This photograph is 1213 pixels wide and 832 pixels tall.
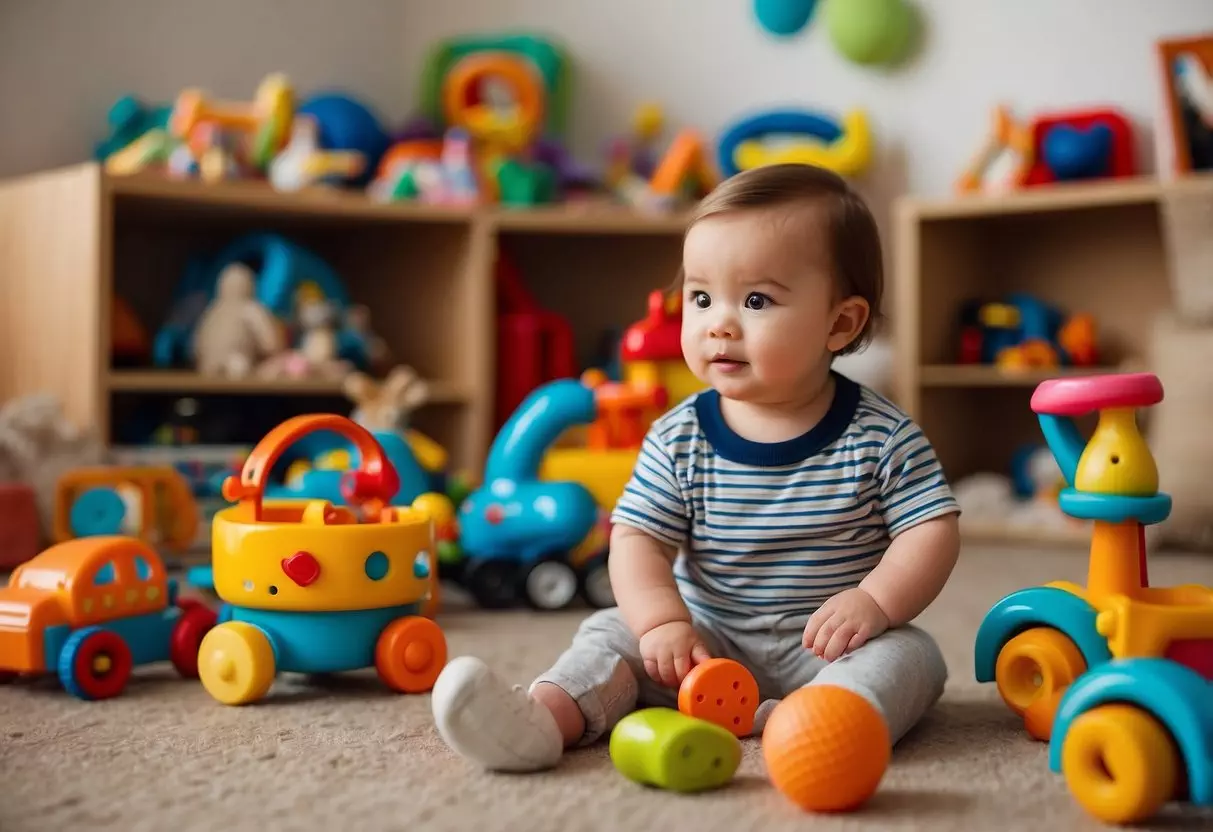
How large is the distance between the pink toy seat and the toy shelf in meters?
1.27

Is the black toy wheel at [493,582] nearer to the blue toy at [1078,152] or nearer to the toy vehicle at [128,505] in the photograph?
the toy vehicle at [128,505]

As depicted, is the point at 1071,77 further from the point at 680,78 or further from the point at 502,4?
the point at 502,4

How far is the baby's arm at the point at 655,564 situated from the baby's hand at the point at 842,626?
8 centimetres

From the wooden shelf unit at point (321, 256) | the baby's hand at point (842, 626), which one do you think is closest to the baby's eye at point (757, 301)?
the baby's hand at point (842, 626)

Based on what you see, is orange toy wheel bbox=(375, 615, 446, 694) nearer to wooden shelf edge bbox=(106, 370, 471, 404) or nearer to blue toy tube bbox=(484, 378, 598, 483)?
blue toy tube bbox=(484, 378, 598, 483)

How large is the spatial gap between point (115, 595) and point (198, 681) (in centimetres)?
10

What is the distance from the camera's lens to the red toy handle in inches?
41.0

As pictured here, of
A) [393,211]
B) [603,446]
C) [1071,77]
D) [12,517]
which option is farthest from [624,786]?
[1071,77]

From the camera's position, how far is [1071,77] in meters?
2.37

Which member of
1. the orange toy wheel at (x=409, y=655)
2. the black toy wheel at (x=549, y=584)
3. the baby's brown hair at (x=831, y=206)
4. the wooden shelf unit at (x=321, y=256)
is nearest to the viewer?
the baby's brown hair at (x=831, y=206)

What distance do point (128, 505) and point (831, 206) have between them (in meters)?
1.11

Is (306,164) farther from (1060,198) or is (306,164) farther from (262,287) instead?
(1060,198)

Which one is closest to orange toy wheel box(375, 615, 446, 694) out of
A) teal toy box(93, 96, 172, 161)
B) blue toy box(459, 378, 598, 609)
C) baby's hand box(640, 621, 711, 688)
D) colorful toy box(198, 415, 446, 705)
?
colorful toy box(198, 415, 446, 705)

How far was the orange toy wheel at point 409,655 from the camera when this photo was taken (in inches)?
40.8
